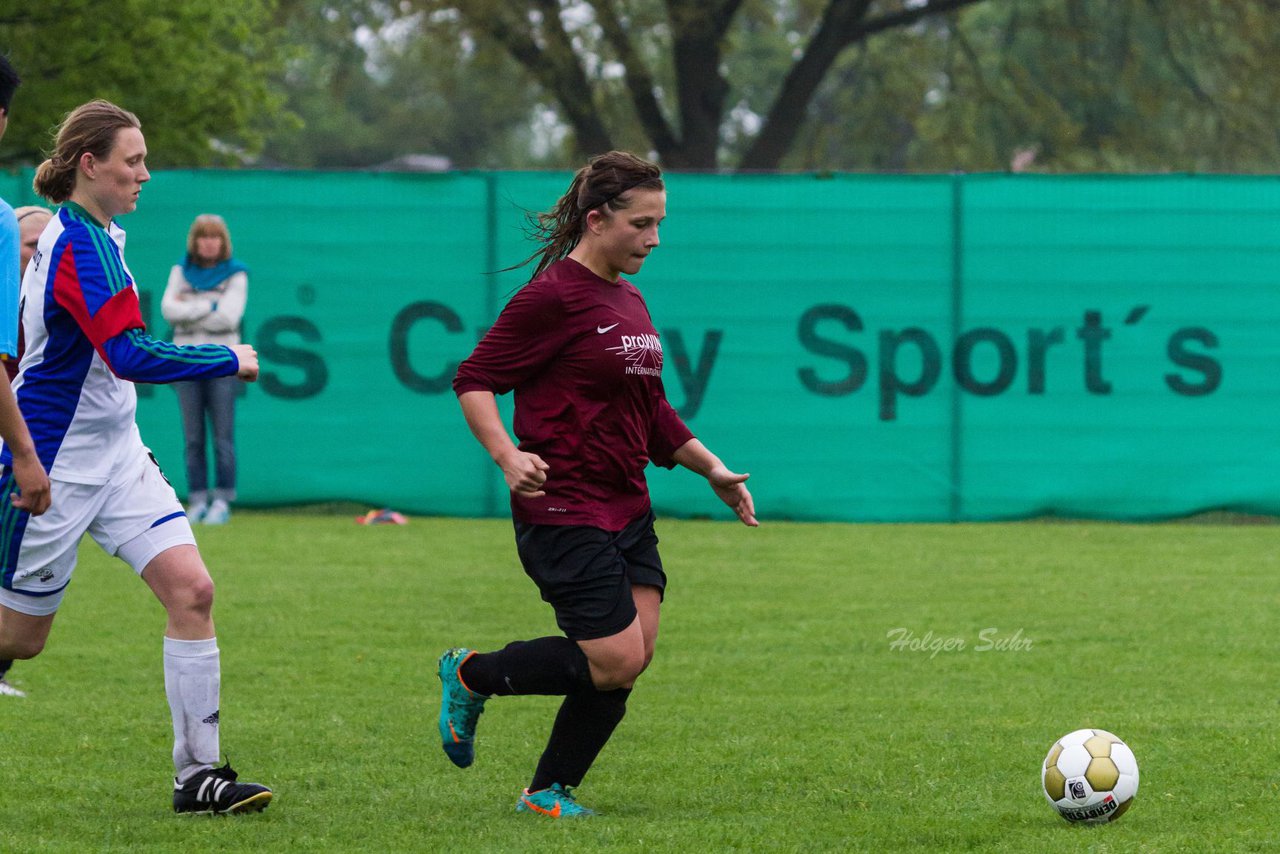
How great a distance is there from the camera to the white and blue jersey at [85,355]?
15.6ft

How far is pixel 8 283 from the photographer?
14.7ft

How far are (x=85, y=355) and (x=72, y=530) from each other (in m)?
0.48

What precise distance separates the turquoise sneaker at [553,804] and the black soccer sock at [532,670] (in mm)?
304

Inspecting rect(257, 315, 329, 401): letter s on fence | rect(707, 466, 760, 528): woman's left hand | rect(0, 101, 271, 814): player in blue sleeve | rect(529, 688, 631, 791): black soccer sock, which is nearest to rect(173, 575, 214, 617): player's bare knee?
rect(0, 101, 271, 814): player in blue sleeve

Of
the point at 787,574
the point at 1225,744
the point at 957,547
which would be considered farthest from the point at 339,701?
the point at 957,547

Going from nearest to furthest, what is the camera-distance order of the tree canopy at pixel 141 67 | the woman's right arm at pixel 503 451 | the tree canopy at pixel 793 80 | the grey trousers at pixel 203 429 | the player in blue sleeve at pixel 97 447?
the woman's right arm at pixel 503 451
the player in blue sleeve at pixel 97 447
the grey trousers at pixel 203 429
the tree canopy at pixel 141 67
the tree canopy at pixel 793 80

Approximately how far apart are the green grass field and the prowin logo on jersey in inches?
50.0

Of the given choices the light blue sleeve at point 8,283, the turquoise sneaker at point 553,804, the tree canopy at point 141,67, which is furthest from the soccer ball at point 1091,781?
the tree canopy at point 141,67

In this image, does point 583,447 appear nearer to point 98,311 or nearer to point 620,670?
point 620,670

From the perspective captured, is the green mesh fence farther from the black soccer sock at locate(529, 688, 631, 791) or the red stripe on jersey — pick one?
the red stripe on jersey

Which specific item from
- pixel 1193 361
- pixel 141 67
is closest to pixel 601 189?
pixel 1193 361

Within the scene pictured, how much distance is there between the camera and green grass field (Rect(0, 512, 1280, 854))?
5.03 m

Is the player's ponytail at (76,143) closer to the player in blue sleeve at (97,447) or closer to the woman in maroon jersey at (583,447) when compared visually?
the player in blue sleeve at (97,447)

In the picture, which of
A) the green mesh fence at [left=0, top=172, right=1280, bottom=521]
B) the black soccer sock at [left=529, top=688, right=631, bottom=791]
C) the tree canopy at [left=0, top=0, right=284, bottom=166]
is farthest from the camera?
the tree canopy at [left=0, top=0, right=284, bottom=166]
